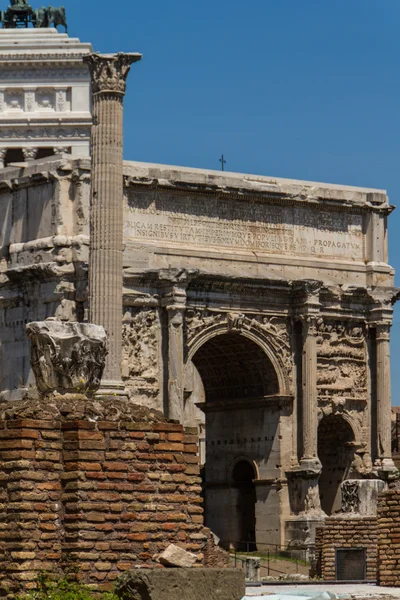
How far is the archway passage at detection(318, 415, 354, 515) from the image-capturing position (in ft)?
201

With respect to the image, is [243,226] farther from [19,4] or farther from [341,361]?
[19,4]

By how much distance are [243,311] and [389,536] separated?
31.9 m

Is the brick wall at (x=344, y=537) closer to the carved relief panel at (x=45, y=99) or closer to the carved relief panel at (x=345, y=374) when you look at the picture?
the carved relief panel at (x=345, y=374)

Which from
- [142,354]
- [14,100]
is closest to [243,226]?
[142,354]

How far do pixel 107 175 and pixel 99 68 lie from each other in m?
2.38

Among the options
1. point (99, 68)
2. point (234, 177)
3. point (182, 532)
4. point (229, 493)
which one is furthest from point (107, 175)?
point (182, 532)

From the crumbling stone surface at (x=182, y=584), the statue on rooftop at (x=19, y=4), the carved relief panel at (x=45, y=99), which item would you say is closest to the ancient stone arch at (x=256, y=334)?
the carved relief panel at (x=45, y=99)

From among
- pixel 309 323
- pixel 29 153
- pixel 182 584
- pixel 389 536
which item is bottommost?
pixel 182 584

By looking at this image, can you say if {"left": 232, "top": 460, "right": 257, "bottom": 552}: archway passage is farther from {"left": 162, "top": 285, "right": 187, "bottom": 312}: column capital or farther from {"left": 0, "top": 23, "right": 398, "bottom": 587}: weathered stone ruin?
{"left": 162, "top": 285, "right": 187, "bottom": 312}: column capital

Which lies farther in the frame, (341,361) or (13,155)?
(13,155)

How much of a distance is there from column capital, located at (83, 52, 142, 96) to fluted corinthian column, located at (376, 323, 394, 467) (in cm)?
2009

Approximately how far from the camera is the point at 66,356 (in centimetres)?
1759

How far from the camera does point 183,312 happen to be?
56281 mm

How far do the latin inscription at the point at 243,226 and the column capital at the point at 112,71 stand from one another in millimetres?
12593
